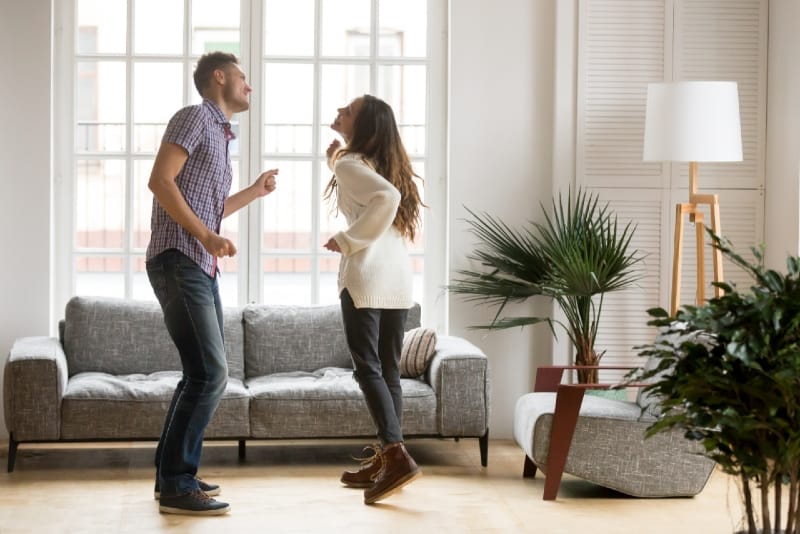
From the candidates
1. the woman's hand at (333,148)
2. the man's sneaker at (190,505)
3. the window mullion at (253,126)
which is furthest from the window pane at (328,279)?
the man's sneaker at (190,505)

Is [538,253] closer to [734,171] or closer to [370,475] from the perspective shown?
[734,171]

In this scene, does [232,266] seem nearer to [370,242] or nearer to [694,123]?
[370,242]

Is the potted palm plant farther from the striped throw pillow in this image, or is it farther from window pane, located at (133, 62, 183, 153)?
window pane, located at (133, 62, 183, 153)

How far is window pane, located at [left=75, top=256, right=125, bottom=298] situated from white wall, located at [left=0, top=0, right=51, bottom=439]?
25 centimetres

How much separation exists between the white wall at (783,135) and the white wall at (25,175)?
3551 mm

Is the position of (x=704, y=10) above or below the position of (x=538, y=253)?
above

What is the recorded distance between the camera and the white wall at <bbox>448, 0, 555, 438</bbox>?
5699 millimetres

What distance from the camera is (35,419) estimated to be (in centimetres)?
466

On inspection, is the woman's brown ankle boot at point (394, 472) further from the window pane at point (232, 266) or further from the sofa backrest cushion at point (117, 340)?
the window pane at point (232, 266)

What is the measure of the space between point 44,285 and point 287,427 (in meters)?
1.55

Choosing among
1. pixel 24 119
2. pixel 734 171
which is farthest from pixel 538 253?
pixel 24 119

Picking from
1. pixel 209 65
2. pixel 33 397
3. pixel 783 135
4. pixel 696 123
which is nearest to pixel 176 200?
→ pixel 209 65

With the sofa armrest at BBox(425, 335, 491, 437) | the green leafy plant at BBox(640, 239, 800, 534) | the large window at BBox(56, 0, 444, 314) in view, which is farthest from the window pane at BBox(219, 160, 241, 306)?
the green leafy plant at BBox(640, 239, 800, 534)

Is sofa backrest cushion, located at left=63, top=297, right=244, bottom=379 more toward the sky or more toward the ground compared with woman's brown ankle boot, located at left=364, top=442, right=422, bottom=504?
more toward the sky
